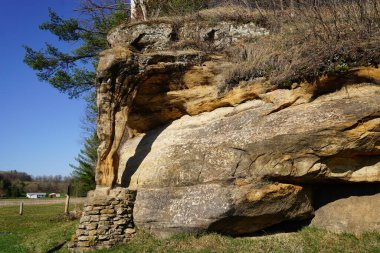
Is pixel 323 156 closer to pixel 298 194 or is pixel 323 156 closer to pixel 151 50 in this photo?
pixel 298 194

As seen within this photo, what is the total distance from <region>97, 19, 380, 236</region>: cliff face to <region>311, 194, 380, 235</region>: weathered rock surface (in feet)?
0.80

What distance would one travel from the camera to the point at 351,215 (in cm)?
895

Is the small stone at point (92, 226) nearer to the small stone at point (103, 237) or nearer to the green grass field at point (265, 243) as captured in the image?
the small stone at point (103, 237)

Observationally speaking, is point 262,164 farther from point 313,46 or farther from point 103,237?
point 103,237

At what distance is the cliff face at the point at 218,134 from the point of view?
8523 millimetres

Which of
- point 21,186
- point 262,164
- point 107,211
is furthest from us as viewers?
point 21,186

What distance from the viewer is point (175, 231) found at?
9.09m

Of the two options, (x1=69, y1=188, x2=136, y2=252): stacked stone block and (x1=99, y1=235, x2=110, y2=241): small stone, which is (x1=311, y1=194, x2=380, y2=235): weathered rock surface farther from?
(x1=99, y1=235, x2=110, y2=241): small stone

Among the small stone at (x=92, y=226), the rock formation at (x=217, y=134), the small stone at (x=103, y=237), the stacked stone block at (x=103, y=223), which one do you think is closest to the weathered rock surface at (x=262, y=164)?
the rock formation at (x=217, y=134)

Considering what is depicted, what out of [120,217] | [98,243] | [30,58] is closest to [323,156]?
[120,217]

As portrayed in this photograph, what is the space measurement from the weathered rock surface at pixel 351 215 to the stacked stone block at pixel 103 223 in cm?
479

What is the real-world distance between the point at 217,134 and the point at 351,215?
3828 mm

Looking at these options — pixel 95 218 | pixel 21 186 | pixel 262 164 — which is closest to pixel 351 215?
pixel 262 164

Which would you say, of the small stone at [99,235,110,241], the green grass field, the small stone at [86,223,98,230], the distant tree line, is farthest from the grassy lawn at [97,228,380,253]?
the distant tree line
